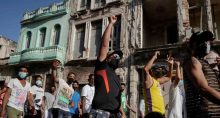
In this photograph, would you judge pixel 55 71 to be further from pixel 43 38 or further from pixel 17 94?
pixel 43 38

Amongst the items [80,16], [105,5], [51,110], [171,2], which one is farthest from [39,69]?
[51,110]

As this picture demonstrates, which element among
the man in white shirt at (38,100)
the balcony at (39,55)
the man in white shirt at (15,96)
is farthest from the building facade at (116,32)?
the man in white shirt at (15,96)

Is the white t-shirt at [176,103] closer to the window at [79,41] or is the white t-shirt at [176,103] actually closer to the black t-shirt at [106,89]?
the black t-shirt at [106,89]

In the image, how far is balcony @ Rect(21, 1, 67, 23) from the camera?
19328mm

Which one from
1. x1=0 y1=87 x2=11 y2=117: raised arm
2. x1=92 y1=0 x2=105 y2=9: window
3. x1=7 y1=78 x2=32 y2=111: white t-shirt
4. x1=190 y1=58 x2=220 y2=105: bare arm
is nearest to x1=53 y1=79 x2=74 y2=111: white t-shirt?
x1=7 y1=78 x2=32 y2=111: white t-shirt

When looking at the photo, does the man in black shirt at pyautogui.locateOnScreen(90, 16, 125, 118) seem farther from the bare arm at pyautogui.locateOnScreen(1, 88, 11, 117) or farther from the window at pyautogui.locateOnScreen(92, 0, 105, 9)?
the window at pyautogui.locateOnScreen(92, 0, 105, 9)

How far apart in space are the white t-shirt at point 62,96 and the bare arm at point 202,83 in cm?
451

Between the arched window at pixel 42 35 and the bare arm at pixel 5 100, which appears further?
the arched window at pixel 42 35

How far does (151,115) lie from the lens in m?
3.97

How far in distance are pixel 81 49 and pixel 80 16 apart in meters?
2.45

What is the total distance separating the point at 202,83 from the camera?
2.61 metres

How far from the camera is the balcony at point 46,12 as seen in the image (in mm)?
19328

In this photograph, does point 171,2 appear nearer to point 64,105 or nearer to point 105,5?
point 105,5

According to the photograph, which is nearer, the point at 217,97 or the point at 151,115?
the point at 217,97
